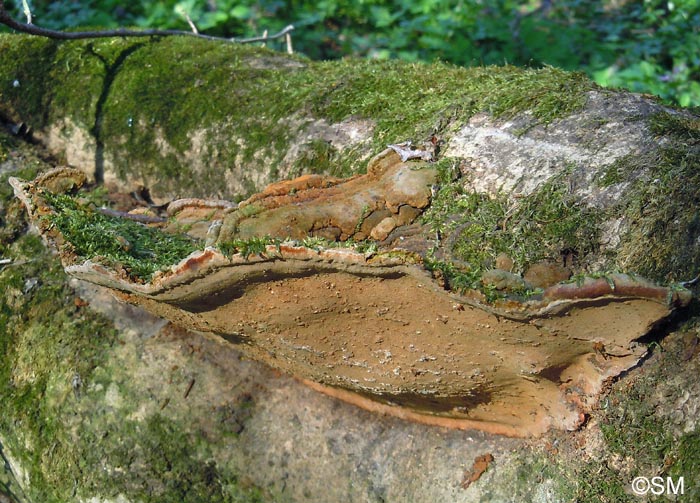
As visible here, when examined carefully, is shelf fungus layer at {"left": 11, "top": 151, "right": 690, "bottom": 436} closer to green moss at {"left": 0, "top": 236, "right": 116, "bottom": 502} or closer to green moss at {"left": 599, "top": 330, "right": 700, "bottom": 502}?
green moss at {"left": 599, "top": 330, "right": 700, "bottom": 502}

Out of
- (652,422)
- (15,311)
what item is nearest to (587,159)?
(652,422)

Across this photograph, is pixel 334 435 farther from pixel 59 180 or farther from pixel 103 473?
pixel 59 180

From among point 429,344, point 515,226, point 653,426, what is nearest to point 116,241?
point 429,344

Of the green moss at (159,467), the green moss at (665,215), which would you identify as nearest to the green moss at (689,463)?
the green moss at (665,215)

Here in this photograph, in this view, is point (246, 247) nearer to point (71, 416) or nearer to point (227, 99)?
point (71, 416)

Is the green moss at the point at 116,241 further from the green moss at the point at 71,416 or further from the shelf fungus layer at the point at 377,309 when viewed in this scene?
the green moss at the point at 71,416

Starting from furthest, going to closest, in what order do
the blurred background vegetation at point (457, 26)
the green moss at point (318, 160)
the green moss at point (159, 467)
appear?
1. the blurred background vegetation at point (457, 26)
2. the green moss at point (318, 160)
3. the green moss at point (159, 467)

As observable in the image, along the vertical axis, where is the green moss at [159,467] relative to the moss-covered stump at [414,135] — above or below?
below
